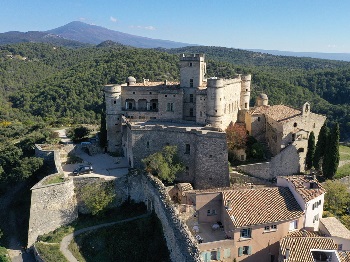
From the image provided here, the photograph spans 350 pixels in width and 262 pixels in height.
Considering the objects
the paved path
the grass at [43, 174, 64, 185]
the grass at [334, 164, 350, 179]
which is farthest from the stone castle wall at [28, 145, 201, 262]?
the grass at [334, 164, 350, 179]

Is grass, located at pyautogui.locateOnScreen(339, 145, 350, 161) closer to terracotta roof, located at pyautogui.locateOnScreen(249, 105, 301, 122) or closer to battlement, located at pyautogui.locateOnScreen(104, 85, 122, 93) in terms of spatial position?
terracotta roof, located at pyautogui.locateOnScreen(249, 105, 301, 122)

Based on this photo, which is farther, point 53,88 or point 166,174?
point 53,88

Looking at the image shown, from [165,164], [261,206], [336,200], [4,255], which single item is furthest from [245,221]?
[4,255]

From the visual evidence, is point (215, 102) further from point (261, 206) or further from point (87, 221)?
point (87, 221)

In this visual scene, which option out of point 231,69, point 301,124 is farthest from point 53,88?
point 301,124

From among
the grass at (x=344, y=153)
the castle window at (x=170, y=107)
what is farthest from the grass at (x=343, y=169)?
the castle window at (x=170, y=107)

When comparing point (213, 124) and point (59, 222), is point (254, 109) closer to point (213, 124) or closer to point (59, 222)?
point (213, 124)
